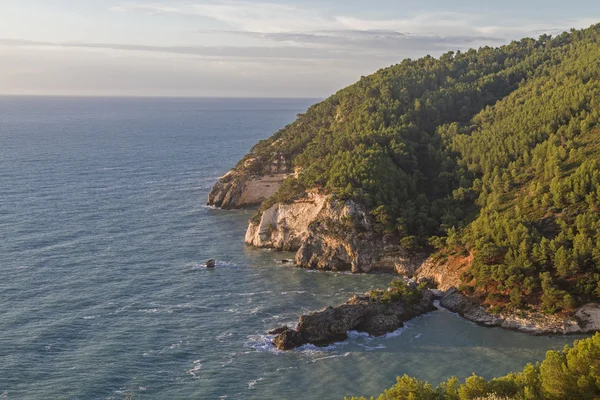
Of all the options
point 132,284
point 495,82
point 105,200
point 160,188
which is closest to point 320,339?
point 132,284

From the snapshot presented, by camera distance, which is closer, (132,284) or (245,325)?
(245,325)

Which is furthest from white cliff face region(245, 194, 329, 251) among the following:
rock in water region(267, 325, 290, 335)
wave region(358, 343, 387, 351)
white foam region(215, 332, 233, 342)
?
wave region(358, 343, 387, 351)

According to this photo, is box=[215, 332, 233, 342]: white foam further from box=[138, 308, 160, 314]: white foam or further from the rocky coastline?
box=[138, 308, 160, 314]: white foam

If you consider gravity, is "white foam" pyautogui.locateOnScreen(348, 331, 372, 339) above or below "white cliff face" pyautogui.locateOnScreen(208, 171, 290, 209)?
below

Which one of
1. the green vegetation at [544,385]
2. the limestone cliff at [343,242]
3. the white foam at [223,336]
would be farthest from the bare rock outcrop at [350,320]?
the green vegetation at [544,385]

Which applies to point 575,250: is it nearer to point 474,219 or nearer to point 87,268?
point 474,219

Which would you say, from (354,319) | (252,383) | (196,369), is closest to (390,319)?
(354,319)
